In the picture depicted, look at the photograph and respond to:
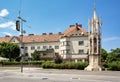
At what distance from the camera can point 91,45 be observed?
45.8 meters

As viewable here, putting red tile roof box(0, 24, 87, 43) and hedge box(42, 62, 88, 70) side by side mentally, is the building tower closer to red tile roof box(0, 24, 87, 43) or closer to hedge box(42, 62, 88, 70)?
hedge box(42, 62, 88, 70)

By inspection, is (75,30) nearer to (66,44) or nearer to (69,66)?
(66,44)

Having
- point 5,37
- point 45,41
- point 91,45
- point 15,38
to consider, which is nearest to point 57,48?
point 45,41

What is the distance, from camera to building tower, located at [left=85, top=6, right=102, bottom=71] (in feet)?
146

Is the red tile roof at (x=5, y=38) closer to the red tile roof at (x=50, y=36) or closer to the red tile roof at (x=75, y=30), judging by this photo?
the red tile roof at (x=50, y=36)

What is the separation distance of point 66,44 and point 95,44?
35223mm

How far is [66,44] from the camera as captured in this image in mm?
80688

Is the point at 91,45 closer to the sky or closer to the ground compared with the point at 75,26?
closer to the ground

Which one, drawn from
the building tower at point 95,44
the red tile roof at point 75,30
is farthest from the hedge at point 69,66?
the red tile roof at point 75,30

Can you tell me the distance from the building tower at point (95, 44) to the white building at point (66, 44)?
107 ft

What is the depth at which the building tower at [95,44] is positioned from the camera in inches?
1747

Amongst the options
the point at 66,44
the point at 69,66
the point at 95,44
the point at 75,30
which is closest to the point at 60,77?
the point at 95,44

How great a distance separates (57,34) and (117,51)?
23.0 m

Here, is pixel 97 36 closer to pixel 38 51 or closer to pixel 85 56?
pixel 85 56
